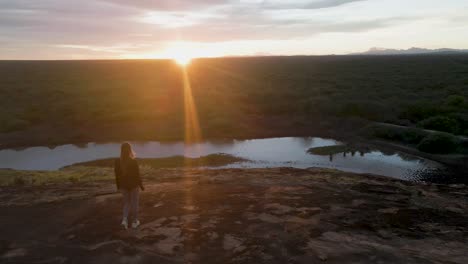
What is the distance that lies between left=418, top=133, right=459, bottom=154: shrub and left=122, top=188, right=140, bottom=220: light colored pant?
2329 cm

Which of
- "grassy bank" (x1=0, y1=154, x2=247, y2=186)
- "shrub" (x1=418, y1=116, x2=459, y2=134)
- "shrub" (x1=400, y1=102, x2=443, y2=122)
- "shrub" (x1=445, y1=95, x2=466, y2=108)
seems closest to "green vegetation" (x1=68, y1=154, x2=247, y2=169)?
"grassy bank" (x1=0, y1=154, x2=247, y2=186)

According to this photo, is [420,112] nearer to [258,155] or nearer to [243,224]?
[258,155]

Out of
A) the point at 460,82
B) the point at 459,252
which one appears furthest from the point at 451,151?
the point at 460,82

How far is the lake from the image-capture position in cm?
2553

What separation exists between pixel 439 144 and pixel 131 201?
2379 centimetres

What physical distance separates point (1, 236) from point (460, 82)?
212ft

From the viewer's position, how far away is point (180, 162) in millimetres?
26797

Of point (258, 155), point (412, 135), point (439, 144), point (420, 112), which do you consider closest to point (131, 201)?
point (258, 155)

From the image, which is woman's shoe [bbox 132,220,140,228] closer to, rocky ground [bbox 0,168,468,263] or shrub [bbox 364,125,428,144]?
rocky ground [bbox 0,168,468,263]

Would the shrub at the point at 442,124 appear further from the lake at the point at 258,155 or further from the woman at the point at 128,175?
the woman at the point at 128,175

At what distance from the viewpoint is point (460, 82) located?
→ 202 feet

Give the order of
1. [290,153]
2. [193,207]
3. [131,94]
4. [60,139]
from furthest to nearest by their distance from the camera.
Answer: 1. [131,94]
2. [60,139]
3. [290,153]
4. [193,207]

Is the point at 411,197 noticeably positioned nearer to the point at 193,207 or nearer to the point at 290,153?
the point at 193,207

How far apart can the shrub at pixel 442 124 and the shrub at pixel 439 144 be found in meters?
4.16
